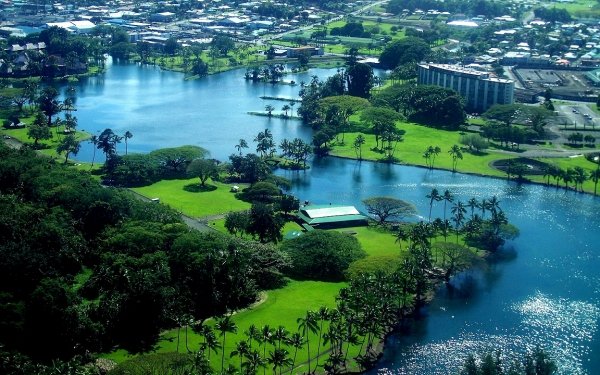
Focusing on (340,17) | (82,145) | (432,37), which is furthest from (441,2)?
(82,145)

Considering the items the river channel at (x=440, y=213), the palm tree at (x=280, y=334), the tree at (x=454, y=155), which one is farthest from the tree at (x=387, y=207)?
the palm tree at (x=280, y=334)

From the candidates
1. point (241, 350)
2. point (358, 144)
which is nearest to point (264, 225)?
point (241, 350)

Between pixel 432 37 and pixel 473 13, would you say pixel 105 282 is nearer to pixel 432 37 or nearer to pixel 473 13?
pixel 432 37

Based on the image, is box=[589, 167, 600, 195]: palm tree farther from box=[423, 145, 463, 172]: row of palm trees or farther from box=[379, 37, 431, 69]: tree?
box=[379, 37, 431, 69]: tree

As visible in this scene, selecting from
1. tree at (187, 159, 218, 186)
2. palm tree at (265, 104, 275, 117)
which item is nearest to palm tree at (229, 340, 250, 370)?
tree at (187, 159, 218, 186)

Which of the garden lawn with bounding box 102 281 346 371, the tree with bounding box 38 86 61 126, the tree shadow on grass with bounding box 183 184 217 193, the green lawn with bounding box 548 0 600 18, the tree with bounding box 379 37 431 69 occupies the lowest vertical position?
the garden lawn with bounding box 102 281 346 371
